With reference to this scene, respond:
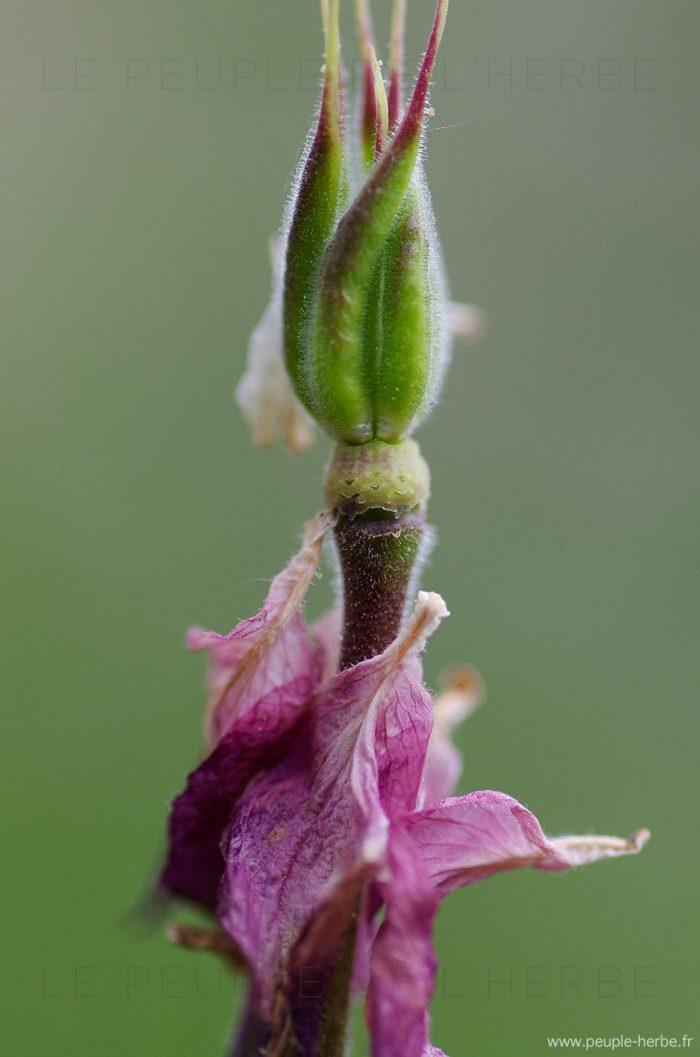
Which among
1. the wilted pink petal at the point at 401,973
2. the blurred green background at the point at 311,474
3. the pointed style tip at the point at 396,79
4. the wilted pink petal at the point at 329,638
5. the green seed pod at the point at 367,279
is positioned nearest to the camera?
the wilted pink petal at the point at 401,973

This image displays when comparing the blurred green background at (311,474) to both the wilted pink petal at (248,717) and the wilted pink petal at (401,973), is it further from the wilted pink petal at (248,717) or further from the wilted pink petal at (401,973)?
the wilted pink petal at (401,973)

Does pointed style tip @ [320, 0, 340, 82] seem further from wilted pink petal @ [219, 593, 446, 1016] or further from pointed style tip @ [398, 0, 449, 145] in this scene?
wilted pink petal @ [219, 593, 446, 1016]

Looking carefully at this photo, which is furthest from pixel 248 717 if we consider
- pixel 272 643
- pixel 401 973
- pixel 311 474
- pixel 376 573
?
pixel 311 474

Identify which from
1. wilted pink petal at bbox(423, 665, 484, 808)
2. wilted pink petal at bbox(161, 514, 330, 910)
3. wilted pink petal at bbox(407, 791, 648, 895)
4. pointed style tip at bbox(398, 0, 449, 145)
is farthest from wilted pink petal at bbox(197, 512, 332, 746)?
pointed style tip at bbox(398, 0, 449, 145)

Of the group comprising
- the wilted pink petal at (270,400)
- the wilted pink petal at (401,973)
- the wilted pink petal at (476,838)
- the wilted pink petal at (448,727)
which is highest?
the wilted pink petal at (270,400)

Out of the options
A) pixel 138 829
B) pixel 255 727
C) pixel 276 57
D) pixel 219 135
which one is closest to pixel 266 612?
pixel 255 727

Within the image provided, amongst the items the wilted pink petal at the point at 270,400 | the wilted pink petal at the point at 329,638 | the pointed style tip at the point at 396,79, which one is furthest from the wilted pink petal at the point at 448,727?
the pointed style tip at the point at 396,79

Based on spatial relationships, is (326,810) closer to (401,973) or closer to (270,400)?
(401,973)
